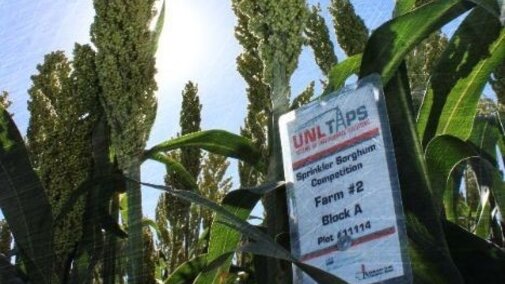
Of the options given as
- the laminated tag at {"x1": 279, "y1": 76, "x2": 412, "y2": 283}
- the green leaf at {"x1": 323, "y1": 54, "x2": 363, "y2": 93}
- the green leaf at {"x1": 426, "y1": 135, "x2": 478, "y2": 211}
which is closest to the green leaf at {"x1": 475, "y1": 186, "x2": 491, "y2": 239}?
the green leaf at {"x1": 426, "y1": 135, "x2": 478, "y2": 211}

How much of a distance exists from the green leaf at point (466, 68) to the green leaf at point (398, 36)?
0.18 meters

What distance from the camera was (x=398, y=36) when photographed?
5.34 ft

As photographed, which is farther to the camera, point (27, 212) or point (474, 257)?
point (27, 212)

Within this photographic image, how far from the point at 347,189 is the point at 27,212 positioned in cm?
108

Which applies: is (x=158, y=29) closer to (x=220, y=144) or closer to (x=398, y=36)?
(x=220, y=144)

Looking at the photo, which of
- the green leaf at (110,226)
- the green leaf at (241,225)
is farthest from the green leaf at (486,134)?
the green leaf at (110,226)

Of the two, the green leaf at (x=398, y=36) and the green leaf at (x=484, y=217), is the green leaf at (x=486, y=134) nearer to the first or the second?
the green leaf at (x=484, y=217)

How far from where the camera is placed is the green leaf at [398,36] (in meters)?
1.62

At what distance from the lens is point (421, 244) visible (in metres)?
1.53

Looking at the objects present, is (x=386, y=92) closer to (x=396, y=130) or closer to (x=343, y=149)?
(x=396, y=130)

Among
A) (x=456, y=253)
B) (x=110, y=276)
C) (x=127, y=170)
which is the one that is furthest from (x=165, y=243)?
(x=456, y=253)

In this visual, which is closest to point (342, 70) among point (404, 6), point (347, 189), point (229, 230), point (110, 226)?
point (404, 6)

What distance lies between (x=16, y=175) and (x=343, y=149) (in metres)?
1.06

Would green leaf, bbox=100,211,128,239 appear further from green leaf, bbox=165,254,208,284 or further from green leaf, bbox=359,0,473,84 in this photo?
green leaf, bbox=359,0,473,84
